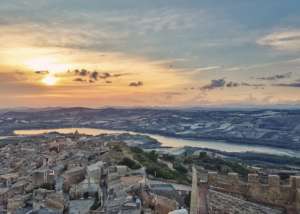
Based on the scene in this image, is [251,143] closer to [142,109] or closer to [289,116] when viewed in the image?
[289,116]

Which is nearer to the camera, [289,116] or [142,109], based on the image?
[289,116]

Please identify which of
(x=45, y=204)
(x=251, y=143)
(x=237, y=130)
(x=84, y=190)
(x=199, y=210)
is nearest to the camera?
(x=199, y=210)

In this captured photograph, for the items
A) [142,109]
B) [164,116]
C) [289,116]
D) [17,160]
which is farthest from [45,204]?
[142,109]

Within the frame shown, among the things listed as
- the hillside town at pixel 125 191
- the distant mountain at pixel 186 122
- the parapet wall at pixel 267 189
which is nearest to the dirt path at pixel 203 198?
the hillside town at pixel 125 191

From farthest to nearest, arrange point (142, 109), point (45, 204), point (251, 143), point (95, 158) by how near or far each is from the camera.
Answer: point (142, 109)
point (251, 143)
point (95, 158)
point (45, 204)

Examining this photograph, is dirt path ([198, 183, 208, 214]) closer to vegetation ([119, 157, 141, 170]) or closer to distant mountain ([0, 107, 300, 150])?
vegetation ([119, 157, 141, 170])

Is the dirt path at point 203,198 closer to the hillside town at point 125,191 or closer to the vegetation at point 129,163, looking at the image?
the hillside town at point 125,191

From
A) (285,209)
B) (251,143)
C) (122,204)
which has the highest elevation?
(285,209)

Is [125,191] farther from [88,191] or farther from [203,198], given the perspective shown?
[203,198]

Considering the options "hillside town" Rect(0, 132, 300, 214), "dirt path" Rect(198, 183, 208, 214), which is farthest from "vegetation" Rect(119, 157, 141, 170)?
"dirt path" Rect(198, 183, 208, 214)
